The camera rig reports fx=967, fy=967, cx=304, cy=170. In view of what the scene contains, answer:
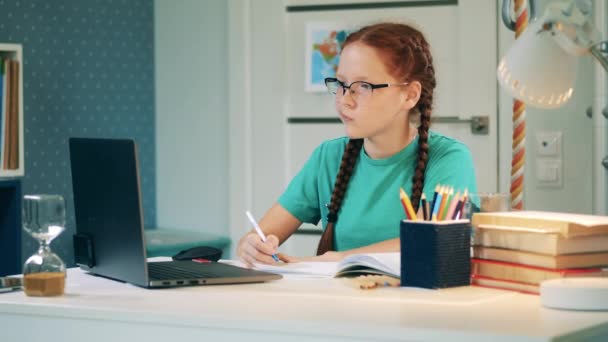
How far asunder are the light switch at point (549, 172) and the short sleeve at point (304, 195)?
3.89 ft

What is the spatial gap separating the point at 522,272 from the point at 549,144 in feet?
5.86

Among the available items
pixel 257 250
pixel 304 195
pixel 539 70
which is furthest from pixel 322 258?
pixel 539 70

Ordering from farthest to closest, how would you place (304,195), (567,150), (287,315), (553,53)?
(567,150) → (304,195) → (553,53) → (287,315)

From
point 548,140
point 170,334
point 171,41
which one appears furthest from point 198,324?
point 171,41

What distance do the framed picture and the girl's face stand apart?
4.64 ft

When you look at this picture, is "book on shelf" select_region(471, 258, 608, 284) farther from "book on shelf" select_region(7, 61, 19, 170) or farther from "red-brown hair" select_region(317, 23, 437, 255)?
"book on shelf" select_region(7, 61, 19, 170)

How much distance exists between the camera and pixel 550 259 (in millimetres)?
1626

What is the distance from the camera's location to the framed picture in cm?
371

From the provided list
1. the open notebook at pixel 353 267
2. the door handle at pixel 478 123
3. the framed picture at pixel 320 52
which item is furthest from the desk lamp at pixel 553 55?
the framed picture at pixel 320 52

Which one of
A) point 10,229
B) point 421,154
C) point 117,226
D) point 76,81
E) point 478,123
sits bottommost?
point 10,229

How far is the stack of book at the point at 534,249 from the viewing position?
162 centimetres

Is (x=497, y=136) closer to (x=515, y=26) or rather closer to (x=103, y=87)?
(x=515, y=26)

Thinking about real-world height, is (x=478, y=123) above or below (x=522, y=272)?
above

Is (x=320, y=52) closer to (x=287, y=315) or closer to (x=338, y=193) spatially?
(x=338, y=193)
